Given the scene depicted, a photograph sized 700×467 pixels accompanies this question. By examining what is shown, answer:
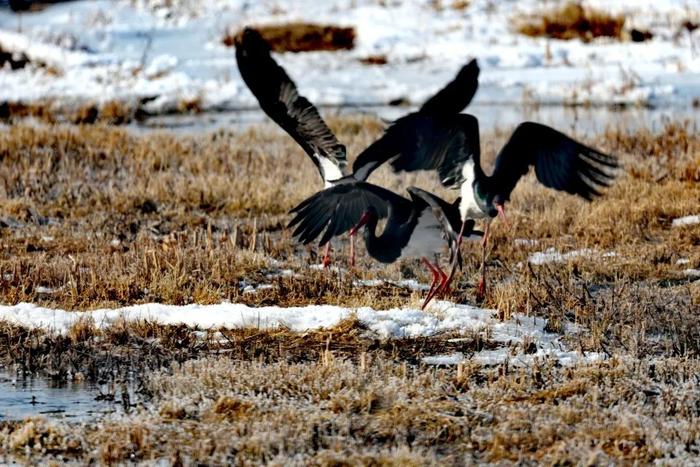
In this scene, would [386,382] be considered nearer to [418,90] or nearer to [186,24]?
[418,90]

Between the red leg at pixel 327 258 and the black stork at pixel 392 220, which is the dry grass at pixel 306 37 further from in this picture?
the black stork at pixel 392 220

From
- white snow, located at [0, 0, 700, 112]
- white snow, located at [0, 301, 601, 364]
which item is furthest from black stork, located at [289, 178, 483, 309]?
white snow, located at [0, 0, 700, 112]

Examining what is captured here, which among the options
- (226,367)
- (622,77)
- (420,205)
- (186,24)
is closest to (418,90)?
(622,77)

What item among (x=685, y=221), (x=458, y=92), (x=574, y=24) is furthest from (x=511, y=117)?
(x=458, y=92)

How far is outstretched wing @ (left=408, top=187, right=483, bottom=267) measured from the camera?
25.7 feet

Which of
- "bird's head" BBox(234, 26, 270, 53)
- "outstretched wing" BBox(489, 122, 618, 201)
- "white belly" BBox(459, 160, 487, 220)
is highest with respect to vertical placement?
"bird's head" BBox(234, 26, 270, 53)

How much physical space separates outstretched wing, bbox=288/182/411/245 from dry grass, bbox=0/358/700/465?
168 cm

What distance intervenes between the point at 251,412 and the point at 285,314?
1.71 meters

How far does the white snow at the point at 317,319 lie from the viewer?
6.90m

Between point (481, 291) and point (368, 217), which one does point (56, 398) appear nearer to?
point (368, 217)

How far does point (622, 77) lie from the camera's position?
19828mm

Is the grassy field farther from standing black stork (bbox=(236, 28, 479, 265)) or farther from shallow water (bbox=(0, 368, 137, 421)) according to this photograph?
standing black stork (bbox=(236, 28, 479, 265))

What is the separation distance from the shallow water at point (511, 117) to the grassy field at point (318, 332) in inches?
110

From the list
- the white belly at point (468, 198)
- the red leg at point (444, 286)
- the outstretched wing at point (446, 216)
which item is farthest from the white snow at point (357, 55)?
the red leg at point (444, 286)
